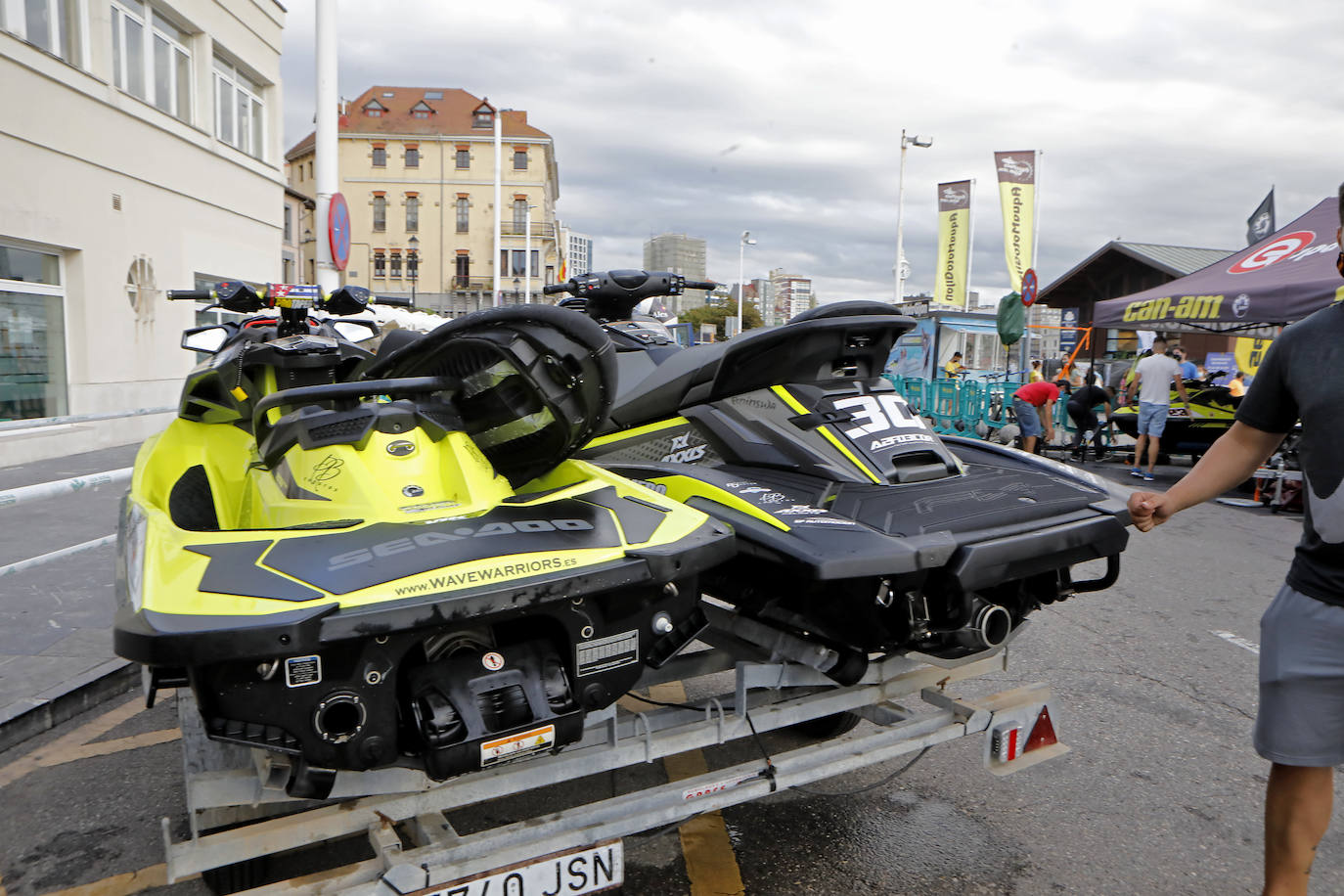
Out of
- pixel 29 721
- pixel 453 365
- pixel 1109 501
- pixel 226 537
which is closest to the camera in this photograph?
pixel 226 537

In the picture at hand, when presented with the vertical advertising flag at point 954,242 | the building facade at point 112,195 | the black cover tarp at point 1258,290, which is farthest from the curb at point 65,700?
the vertical advertising flag at point 954,242

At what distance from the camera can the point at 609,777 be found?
353cm

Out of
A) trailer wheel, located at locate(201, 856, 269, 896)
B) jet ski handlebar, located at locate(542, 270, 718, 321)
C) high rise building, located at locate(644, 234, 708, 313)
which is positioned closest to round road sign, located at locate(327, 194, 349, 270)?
jet ski handlebar, located at locate(542, 270, 718, 321)

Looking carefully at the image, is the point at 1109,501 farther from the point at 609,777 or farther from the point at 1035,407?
the point at 1035,407

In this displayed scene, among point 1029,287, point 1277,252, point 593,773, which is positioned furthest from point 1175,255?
point 593,773

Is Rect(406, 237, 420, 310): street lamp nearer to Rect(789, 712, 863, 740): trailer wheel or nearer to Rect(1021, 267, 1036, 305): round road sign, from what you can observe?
Rect(1021, 267, 1036, 305): round road sign

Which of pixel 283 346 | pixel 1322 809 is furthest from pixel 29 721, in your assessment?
pixel 1322 809

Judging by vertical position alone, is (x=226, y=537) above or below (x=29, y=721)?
above

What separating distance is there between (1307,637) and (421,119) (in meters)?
80.6

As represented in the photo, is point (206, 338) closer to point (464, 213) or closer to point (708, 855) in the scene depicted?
point (708, 855)

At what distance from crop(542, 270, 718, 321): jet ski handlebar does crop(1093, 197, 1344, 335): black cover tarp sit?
8555 millimetres

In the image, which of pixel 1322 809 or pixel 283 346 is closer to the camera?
pixel 1322 809

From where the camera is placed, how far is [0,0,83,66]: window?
→ 34.6 feet

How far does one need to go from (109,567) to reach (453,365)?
15.6 ft
